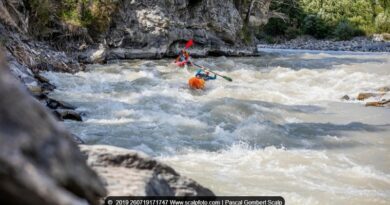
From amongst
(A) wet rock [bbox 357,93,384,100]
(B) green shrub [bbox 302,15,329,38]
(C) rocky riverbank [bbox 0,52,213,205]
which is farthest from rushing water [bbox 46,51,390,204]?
(B) green shrub [bbox 302,15,329,38]

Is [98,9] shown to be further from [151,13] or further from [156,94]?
[156,94]

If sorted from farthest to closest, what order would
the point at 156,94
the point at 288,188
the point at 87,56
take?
the point at 87,56 → the point at 156,94 → the point at 288,188

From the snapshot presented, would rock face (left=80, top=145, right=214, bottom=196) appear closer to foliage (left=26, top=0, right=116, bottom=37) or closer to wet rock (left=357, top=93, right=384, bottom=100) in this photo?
wet rock (left=357, top=93, right=384, bottom=100)

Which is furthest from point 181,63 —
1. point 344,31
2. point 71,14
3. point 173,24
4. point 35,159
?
point 344,31

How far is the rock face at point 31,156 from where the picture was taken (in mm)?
1264

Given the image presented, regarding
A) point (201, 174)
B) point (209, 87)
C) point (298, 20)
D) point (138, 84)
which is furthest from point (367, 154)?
point (298, 20)

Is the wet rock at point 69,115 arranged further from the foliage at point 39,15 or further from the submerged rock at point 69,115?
the foliage at point 39,15

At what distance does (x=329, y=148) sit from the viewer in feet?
22.0

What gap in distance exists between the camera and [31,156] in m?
1.32

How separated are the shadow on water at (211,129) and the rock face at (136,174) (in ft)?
11.3

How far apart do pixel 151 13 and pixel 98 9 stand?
9.24 ft

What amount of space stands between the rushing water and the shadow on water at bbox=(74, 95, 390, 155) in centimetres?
2

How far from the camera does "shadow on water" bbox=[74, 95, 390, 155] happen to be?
21.3 feet

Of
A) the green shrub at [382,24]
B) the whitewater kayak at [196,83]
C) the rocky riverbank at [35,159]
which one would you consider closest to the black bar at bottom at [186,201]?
the rocky riverbank at [35,159]
